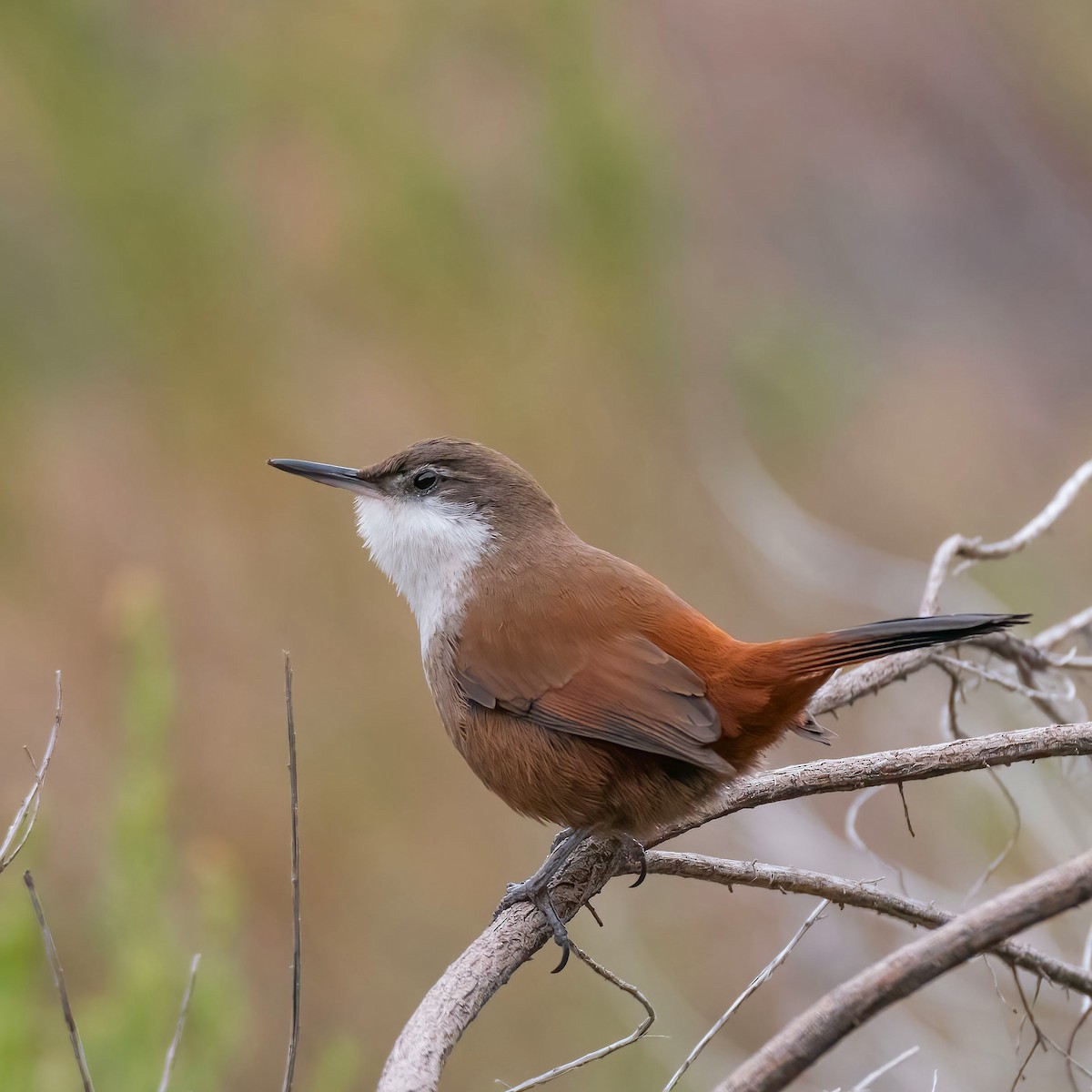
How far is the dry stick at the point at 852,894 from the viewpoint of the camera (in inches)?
66.3

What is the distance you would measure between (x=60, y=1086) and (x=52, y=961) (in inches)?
74.6

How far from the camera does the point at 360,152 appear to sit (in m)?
6.43

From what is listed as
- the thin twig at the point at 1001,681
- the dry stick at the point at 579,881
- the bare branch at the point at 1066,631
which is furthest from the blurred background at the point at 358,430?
the dry stick at the point at 579,881

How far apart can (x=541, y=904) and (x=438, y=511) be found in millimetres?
1030

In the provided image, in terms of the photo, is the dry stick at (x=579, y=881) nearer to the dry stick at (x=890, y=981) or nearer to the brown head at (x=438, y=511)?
the dry stick at (x=890, y=981)

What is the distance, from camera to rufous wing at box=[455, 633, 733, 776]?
219 centimetres

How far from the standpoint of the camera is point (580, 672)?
240 centimetres

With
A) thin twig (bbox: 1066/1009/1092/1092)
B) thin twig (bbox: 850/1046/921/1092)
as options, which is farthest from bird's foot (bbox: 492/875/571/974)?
thin twig (bbox: 1066/1009/1092/1092)

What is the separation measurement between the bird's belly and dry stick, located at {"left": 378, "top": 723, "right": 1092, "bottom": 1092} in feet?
0.28

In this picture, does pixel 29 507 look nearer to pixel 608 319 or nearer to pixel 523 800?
pixel 608 319

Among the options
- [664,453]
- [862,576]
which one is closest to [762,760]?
[862,576]

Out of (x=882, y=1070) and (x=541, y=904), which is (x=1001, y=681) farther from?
(x=541, y=904)

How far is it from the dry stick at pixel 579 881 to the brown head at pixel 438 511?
2.37ft

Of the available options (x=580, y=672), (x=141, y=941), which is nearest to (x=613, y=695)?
(x=580, y=672)
